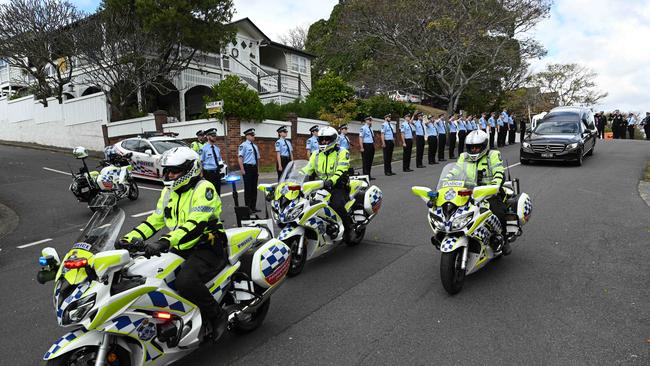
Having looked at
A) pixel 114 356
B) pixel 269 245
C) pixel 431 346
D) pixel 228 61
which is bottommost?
pixel 431 346

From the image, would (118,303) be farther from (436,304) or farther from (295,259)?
(436,304)

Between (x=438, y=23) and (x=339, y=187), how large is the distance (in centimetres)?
1968

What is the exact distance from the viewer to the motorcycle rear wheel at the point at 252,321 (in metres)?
4.43

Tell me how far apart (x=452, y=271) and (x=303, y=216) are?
2001 millimetres

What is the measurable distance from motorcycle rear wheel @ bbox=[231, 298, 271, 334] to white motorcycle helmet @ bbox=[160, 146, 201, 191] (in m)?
1.40

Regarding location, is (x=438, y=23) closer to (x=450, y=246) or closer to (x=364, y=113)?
(x=364, y=113)

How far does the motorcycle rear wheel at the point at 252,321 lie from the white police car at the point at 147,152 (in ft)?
34.1

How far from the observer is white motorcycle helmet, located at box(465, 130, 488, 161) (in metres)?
5.92

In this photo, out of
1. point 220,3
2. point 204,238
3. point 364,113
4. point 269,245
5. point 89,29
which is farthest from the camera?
point 364,113

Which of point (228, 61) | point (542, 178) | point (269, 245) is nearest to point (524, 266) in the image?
point (269, 245)

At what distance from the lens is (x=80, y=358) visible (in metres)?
3.14

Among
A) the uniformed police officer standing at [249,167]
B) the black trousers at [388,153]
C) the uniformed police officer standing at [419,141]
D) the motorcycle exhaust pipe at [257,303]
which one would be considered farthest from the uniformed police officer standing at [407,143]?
the motorcycle exhaust pipe at [257,303]

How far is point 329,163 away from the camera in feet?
23.0

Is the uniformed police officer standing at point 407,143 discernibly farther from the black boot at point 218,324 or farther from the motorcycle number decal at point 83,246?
the motorcycle number decal at point 83,246
